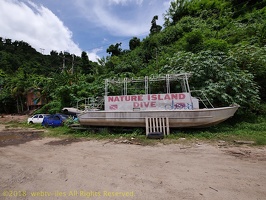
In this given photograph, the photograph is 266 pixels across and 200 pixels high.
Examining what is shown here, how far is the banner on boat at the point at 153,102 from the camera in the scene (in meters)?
8.05

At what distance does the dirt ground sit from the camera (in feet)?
10.5

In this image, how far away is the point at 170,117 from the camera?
789cm

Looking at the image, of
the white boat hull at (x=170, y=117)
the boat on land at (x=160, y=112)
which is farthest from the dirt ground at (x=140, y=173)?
the boat on land at (x=160, y=112)

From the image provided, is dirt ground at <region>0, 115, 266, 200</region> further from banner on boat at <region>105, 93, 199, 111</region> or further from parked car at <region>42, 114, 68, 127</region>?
parked car at <region>42, 114, 68, 127</region>

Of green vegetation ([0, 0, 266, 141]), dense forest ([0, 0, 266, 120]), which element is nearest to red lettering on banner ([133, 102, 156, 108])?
green vegetation ([0, 0, 266, 141])

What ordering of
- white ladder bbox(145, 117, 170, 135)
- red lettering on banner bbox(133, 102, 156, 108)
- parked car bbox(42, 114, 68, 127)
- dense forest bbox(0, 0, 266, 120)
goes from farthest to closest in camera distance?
parked car bbox(42, 114, 68, 127)
dense forest bbox(0, 0, 266, 120)
red lettering on banner bbox(133, 102, 156, 108)
white ladder bbox(145, 117, 170, 135)

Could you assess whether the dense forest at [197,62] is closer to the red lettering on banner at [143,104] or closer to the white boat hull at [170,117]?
the white boat hull at [170,117]

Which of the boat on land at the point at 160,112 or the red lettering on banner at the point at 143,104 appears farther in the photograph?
the red lettering on banner at the point at 143,104

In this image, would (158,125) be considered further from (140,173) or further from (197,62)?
(197,62)

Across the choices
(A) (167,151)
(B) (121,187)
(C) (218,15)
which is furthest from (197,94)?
(C) (218,15)

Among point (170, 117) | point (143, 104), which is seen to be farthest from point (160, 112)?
point (143, 104)

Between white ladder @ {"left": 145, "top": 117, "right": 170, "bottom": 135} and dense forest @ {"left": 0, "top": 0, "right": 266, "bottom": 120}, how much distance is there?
10.5ft

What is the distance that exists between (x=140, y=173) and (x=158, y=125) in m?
4.10

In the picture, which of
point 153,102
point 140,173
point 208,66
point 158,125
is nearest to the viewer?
point 140,173
